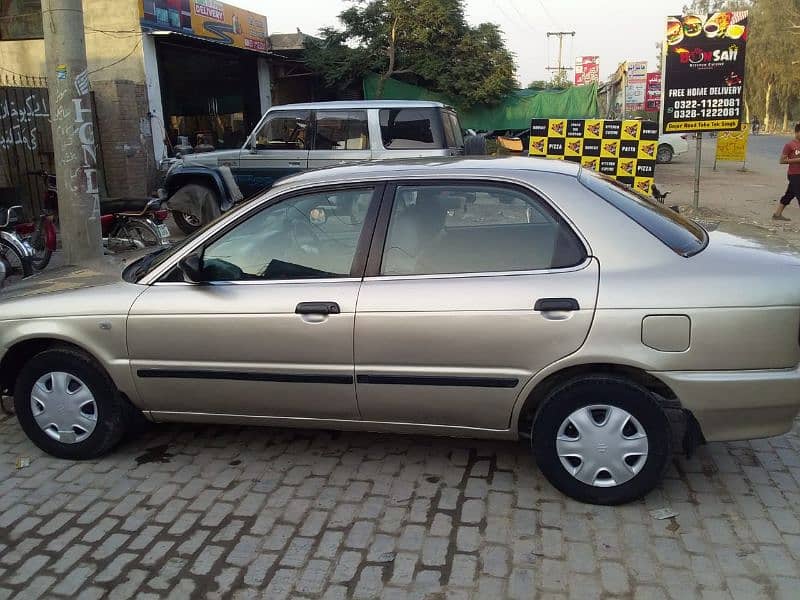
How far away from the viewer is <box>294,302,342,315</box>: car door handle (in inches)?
134

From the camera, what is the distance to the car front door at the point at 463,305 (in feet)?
10.5

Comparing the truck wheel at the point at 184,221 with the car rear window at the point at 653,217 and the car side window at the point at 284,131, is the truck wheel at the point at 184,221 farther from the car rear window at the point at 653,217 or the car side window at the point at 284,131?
the car rear window at the point at 653,217

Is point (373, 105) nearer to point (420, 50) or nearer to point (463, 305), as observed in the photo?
point (463, 305)

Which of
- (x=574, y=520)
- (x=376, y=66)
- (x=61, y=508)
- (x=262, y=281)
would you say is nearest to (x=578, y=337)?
(x=574, y=520)

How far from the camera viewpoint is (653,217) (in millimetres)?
3523

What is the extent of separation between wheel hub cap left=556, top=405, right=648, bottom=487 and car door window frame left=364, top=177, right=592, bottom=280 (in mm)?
690

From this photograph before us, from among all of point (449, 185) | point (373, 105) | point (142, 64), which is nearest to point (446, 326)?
point (449, 185)

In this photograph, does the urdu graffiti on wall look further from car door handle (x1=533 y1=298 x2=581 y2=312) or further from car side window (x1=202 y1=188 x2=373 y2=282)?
car door handle (x1=533 y1=298 x2=581 y2=312)

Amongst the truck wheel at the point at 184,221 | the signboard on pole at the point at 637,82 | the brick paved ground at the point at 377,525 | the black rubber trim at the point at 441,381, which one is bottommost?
the brick paved ground at the point at 377,525

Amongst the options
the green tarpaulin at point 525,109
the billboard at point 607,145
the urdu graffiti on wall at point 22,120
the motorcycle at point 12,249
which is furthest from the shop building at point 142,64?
the billboard at point 607,145

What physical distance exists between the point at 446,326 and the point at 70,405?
7.12 feet

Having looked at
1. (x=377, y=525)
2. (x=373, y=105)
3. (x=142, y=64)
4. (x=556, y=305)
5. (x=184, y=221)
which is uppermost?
(x=142, y=64)

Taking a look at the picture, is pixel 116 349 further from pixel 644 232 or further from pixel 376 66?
pixel 376 66

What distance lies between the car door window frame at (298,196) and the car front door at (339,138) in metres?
6.44
